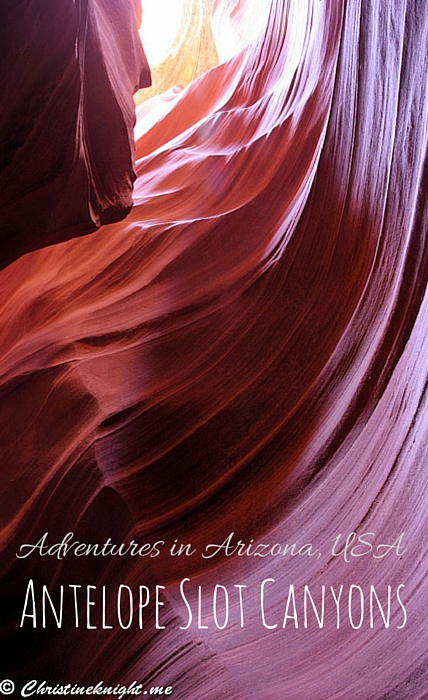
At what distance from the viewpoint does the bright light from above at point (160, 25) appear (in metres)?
6.21

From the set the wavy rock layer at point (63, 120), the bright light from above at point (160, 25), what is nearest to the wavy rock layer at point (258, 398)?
the wavy rock layer at point (63, 120)

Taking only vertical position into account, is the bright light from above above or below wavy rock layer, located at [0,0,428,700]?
above

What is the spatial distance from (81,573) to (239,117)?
2674mm

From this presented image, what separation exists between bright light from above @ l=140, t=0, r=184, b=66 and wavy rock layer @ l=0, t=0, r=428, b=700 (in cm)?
360

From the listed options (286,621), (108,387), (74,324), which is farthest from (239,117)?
(286,621)

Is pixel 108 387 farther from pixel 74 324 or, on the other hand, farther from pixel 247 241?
pixel 247 241

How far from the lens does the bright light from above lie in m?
6.21

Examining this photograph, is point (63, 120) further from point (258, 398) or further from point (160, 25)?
point (160, 25)

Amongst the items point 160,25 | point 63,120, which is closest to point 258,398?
point 63,120

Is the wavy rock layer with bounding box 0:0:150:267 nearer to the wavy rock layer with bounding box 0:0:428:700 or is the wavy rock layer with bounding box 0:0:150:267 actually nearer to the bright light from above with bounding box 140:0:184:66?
the wavy rock layer with bounding box 0:0:428:700

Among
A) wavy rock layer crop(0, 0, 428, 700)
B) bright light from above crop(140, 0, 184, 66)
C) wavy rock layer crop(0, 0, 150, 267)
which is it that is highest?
bright light from above crop(140, 0, 184, 66)

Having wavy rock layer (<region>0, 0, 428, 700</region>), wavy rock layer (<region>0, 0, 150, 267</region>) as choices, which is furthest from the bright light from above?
wavy rock layer (<region>0, 0, 150, 267</region>)

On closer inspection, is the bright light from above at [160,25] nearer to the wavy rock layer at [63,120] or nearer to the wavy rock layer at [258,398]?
the wavy rock layer at [258,398]

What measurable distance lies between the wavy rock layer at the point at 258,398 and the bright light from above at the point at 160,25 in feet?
11.8
